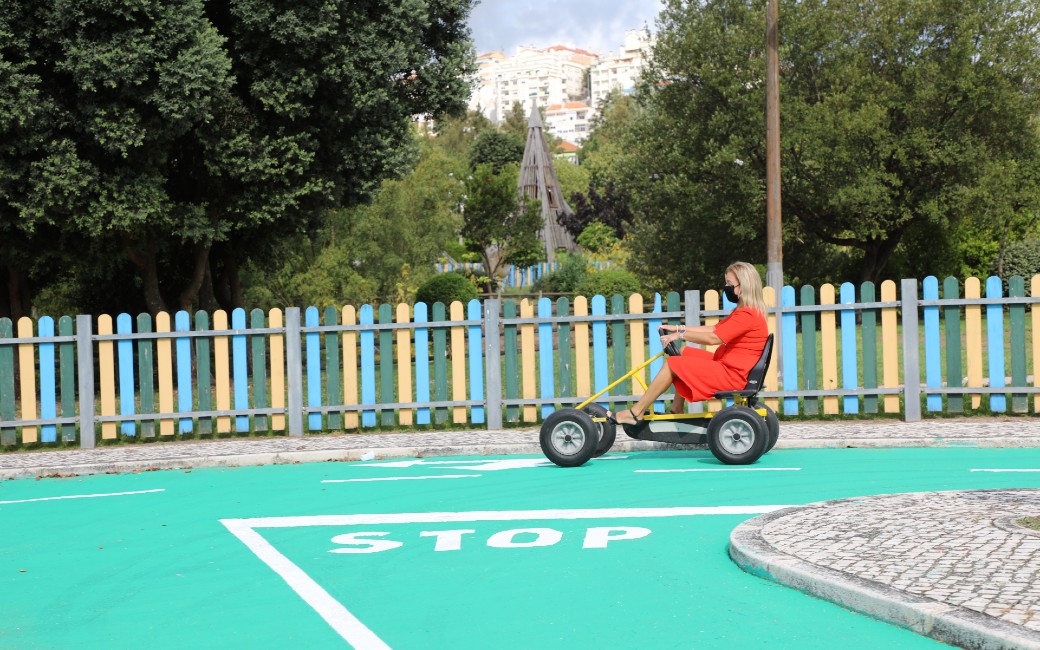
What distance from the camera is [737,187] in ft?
123

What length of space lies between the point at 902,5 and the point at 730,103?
235 inches

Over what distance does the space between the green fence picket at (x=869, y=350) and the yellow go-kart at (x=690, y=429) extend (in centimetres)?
314

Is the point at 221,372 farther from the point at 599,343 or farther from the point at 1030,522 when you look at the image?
the point at 1030,522

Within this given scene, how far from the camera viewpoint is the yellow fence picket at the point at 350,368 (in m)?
13.9

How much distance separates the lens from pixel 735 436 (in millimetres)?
10359

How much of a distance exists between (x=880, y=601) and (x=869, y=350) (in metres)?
8.50

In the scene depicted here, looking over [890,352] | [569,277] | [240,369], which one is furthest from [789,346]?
[569,277]

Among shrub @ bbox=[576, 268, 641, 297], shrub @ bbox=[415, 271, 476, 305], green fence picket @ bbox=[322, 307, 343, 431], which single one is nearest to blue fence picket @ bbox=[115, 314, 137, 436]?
green fence picket @ bbox=[322, 307, 343, 431]

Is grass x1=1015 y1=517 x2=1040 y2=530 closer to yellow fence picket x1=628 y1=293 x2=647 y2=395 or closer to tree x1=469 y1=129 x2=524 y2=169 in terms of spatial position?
yellow fence picket x1=628 y1=293 x2=647 y2=395

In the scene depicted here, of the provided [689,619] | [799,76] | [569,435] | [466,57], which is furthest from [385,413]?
[799,76]

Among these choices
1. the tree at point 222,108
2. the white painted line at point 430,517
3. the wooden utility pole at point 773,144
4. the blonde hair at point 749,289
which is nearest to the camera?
the white painted line at point 430,517

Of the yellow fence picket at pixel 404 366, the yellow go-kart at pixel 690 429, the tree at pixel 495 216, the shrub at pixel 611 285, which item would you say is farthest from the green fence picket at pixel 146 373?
the tree at pixel 495 216

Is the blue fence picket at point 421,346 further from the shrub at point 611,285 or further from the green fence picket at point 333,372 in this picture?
the shrub at point 611,285

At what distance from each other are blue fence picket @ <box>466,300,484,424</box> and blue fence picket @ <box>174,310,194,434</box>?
124 inches
